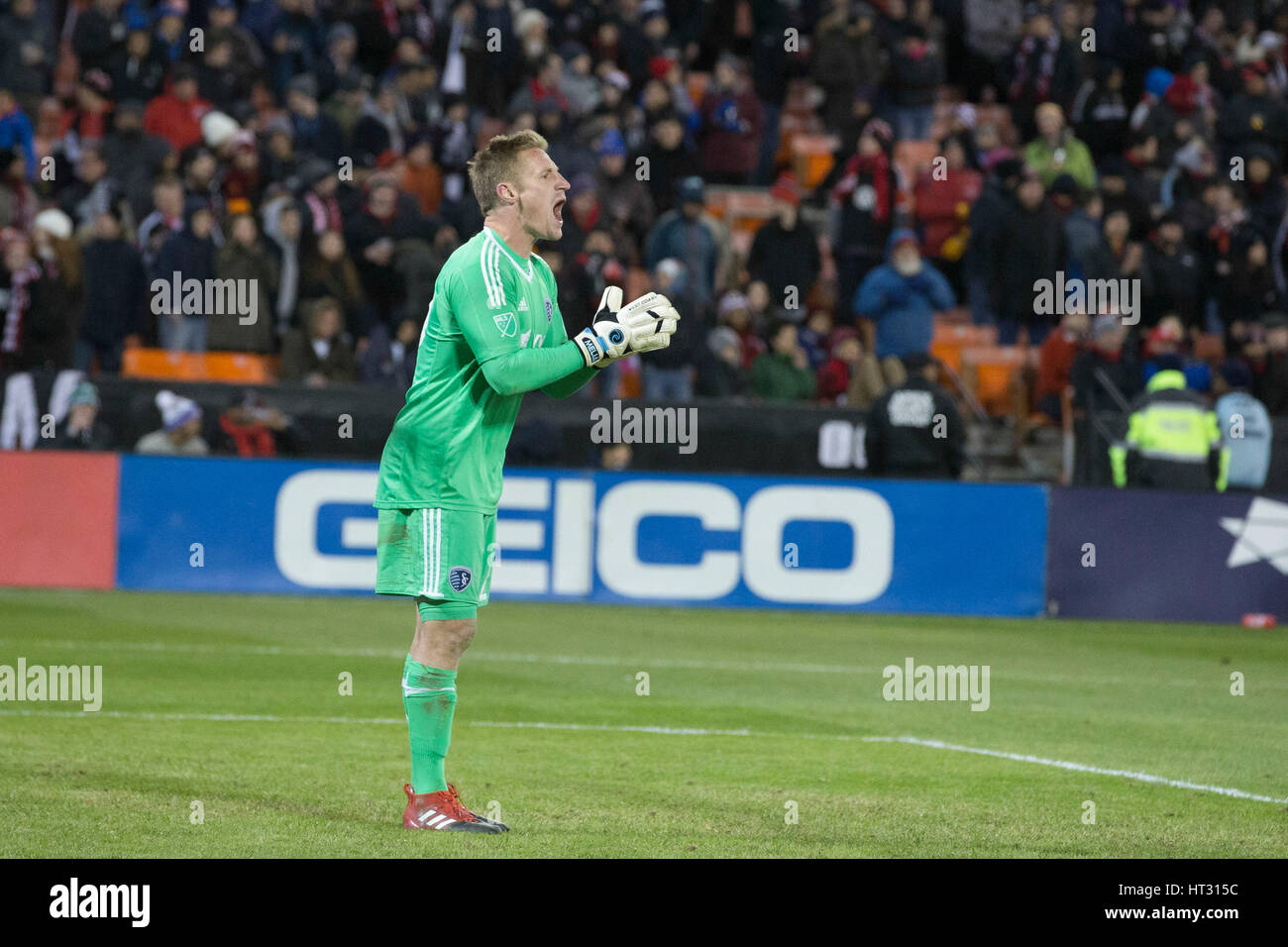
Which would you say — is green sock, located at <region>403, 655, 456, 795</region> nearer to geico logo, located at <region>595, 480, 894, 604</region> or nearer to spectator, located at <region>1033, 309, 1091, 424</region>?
geico logo, located at <region>595, 480, 894, 604</region>

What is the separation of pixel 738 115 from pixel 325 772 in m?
16.2

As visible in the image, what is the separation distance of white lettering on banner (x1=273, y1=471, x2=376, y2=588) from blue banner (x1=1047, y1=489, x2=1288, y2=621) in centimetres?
627

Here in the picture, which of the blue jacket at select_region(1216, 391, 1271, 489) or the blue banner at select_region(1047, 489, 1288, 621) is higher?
the blue jacket at select_region(1216, 391, 1271, 489)

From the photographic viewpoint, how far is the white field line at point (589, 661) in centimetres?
1281

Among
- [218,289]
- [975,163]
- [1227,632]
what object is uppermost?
[975,163]

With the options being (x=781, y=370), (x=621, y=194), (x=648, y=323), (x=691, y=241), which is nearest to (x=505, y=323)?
(x=648, y=323)

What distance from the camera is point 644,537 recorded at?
1727 centimetres

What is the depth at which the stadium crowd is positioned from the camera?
19.4 metres

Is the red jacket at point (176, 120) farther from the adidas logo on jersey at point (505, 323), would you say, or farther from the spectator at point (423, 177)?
the adidas logo on jersey at point (505, 323)

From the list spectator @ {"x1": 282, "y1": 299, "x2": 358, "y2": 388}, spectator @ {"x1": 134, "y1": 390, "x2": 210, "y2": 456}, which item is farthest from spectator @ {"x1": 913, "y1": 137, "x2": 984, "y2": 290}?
spectator @ {"x1": 134, "y1": 390, "x2": 210, "y2": 456}

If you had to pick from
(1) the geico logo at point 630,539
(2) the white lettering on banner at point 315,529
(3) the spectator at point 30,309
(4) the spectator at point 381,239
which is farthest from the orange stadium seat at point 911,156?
(3) the spectator at point 30,309

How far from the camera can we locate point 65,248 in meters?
18.8
